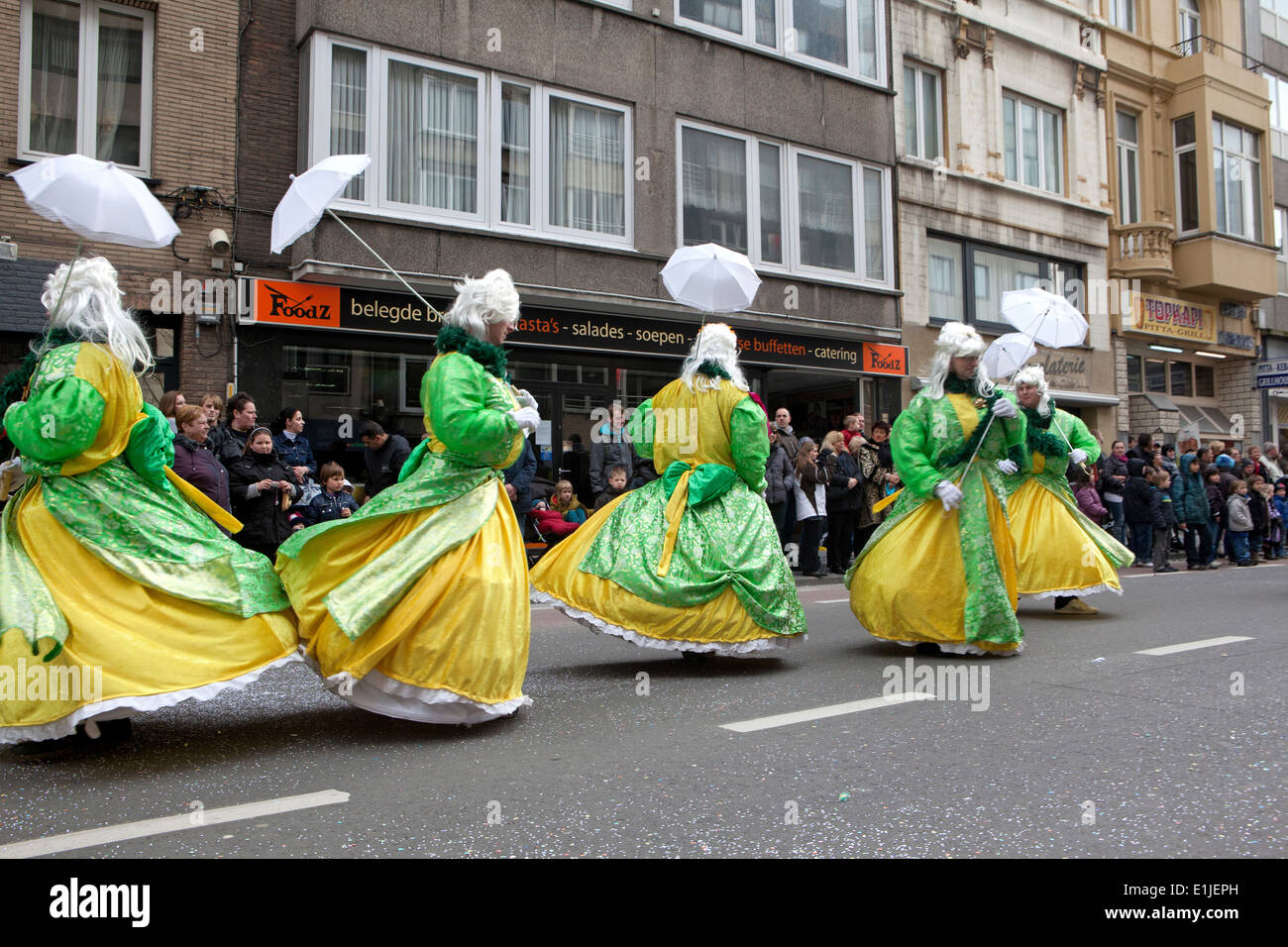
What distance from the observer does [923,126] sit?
2033 cm

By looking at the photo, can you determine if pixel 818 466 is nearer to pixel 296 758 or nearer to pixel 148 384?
pixel 148 384

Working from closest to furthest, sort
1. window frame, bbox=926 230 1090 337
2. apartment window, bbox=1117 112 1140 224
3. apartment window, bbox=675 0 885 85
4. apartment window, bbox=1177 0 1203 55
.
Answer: apartment window, bbox=675 0 885 85, window frame, bbox=926 230 1090 337, apartment window, bbox=1117 112 1140 224, apartment window, bbox=1177 0 1203 55

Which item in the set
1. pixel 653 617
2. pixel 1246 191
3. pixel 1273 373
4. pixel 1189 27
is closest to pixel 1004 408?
pixel 653 617

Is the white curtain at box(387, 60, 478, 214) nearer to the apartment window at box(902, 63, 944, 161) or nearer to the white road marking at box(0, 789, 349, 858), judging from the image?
the apartment window at box(902, 63, 944, 161)

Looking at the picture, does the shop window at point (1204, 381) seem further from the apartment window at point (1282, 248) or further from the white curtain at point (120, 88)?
the white curtain at point (120, 88)

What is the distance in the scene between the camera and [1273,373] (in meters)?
26.1

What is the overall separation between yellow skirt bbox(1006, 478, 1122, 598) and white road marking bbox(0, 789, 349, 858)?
21.6ft

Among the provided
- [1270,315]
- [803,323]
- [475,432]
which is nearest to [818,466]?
[803,323]

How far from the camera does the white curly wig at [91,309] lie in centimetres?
449

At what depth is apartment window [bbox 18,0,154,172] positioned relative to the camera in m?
11.7

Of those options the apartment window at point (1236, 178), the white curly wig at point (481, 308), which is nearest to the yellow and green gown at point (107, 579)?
the white curly wig at point (481, 308)

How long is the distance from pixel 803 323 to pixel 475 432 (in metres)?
13.4

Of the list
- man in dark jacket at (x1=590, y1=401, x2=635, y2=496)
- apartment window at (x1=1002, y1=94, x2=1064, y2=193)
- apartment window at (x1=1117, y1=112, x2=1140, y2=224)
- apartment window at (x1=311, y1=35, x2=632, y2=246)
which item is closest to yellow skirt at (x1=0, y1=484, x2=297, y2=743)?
man in dark jacket at (x1=590, y1=401, x2=635, y2=496)
